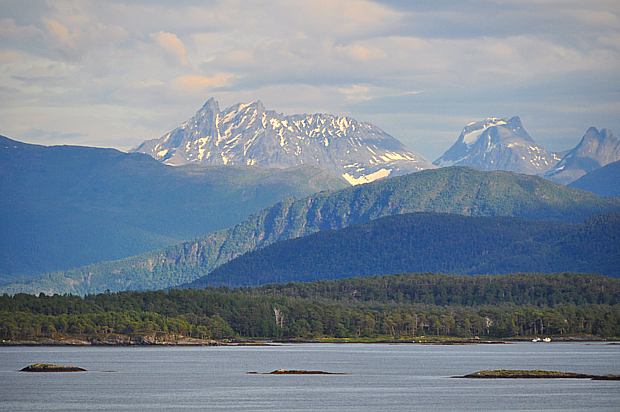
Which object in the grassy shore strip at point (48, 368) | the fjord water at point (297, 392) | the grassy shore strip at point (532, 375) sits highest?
the grassy shore strip at point (48, 368)

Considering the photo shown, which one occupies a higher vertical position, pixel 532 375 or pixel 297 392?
pixel 532 375

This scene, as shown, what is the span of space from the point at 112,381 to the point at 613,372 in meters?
97.2

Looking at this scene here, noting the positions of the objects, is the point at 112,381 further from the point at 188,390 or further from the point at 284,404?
the point at 284,404

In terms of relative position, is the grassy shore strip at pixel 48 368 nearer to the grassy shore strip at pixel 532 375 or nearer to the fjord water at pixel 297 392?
the fjord water at pixel 297 392

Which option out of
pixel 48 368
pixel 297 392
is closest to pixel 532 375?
pixel 297 392

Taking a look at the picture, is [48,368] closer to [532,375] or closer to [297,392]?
[297,392]

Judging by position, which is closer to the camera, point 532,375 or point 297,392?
point 297,392

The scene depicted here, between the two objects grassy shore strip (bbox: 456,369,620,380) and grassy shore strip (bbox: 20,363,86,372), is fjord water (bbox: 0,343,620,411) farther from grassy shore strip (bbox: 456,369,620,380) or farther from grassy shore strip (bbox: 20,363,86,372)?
grassy shore strip (bbox: 20,363,86,372)

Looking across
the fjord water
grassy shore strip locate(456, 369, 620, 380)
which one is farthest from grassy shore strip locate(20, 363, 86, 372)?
grassy shore strip locate(456, 369, 620, 380)

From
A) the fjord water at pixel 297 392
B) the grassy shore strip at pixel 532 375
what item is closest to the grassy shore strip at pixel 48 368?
the fjord water at pixel 297 392

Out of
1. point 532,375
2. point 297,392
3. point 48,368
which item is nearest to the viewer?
point 297,392

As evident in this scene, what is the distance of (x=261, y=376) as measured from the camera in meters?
188

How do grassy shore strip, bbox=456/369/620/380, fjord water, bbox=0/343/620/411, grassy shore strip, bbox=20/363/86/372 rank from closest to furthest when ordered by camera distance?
1. fjord water, bbox=0/343/620/411
2. grassy shore strip, bbox=456/369/620/380
3. grassy shore strip, bbox=20/363/86/372

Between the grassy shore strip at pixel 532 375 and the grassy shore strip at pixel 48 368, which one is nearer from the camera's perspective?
the grassy shore strip at pixel 532 375
